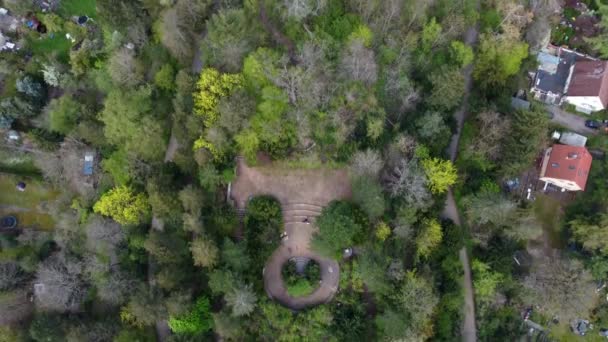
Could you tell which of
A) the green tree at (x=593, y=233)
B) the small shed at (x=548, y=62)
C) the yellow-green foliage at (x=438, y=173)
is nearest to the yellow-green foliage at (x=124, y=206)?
the yellow-green foliage at (x=438, y=173)

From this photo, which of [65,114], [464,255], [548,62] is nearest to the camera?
[464,255]

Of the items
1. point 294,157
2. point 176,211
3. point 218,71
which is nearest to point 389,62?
point 294,157

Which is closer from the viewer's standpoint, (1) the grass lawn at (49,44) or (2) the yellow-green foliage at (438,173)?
(2) the yellow-green foliage at (438,173)

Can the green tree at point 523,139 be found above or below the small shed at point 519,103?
below

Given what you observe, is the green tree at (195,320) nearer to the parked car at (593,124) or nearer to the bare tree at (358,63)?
the bare tree at (358,63)

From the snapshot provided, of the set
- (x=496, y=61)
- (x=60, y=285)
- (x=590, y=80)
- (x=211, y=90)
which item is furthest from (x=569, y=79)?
(x=60, y=285)

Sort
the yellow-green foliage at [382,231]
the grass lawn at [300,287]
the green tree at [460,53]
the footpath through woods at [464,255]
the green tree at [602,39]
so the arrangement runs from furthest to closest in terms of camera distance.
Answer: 1. the green tree at [602,39]
2. the footpath through woods at [464,255]
3. the green tree at [460,53]
4. the grass lawn at [300,287]
5. the yellow-green foliage at [382,231]

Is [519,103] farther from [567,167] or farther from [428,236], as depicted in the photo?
[428,236]
